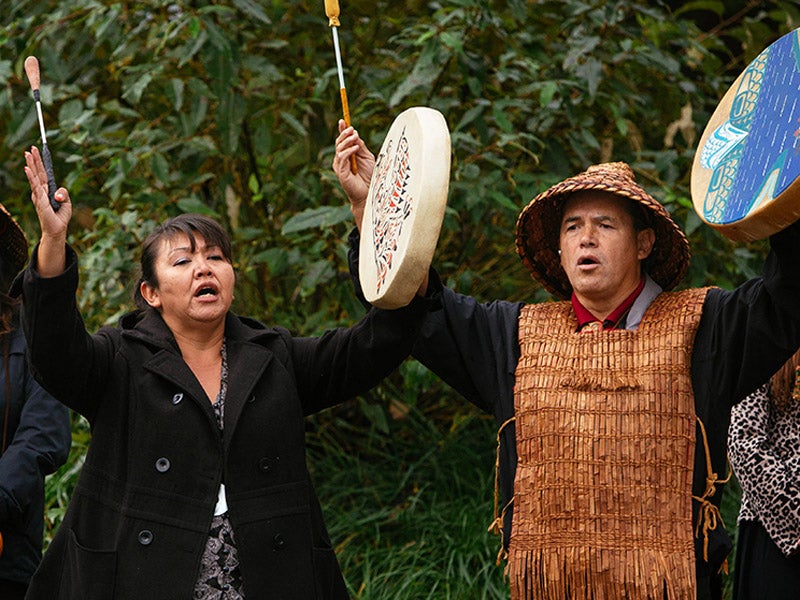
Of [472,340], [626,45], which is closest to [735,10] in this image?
[626,45]

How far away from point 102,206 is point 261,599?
2.89 metres

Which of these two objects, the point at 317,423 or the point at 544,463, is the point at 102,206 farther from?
the point at 544,463

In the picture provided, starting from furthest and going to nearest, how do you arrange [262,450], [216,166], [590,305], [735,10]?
[735,10] → [216,166] → [590,305] → [262,450]

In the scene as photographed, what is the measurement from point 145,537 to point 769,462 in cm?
169

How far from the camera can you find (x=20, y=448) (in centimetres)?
343

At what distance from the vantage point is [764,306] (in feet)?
9.35

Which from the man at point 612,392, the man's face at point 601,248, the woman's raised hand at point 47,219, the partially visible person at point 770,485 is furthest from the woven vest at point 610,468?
the woman's raised hand at point 47,219

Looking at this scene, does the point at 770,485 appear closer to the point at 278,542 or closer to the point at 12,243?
the point at 278,542

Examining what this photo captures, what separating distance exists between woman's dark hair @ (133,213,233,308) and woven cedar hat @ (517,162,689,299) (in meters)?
0.78

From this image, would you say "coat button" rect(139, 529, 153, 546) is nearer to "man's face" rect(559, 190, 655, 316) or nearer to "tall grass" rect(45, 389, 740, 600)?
"man's face" rect(559, 190, 655, 316)

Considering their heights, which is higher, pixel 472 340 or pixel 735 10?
pixel 735 10

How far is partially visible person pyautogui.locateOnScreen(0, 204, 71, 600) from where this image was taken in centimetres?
338

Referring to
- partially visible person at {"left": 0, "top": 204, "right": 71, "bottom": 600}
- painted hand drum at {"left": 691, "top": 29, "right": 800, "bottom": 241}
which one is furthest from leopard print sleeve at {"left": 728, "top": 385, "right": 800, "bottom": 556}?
partially visible person at {"left": 0, "top": 204, "right": 71, "bottom": 600}

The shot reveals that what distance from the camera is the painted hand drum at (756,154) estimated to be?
258cm
